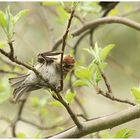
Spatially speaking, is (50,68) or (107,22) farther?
(107,22)

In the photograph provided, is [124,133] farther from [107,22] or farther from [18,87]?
[107,22]

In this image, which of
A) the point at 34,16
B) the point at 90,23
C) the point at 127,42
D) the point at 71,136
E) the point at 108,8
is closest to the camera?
the point at 71,136

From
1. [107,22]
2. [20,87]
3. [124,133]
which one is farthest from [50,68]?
[107,22]

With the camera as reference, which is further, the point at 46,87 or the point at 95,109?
the point at 95,109

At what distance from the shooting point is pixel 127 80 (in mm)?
3977

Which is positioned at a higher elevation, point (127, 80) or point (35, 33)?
point (35, 33)

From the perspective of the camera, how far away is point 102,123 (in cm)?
117

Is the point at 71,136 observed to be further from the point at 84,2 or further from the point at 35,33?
the point at 35,33

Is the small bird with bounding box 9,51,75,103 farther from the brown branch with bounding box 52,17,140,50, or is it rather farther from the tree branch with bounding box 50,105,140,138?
the brown branch with bounding box 52,17,140,50

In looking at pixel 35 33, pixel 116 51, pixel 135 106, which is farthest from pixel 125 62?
pixel 135 106

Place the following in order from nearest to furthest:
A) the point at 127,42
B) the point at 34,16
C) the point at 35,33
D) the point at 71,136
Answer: the point at 71,136 < the point at 34,16 < the point at 35,33 < the point at 127,42

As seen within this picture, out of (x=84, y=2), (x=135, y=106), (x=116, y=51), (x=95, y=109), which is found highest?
(x=84, y=2)

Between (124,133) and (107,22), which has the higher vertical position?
(107,22)

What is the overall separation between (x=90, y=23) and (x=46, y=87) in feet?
2.27
